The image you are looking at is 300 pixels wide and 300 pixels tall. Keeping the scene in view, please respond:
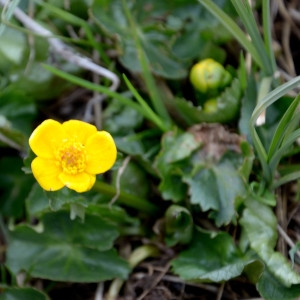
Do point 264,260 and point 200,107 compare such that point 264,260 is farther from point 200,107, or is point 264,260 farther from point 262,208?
point 200,107

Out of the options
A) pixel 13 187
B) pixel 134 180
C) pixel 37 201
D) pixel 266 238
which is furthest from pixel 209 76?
pixel 13 187

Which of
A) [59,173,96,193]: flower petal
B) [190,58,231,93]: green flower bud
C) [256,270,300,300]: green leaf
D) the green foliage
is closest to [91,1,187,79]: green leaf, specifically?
the green foliage

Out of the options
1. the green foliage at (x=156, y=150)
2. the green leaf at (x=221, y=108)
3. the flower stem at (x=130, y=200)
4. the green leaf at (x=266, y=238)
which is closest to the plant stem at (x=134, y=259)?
the green foliage at (x=156, y=150)

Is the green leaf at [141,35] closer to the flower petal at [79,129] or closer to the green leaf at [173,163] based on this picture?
the green leaf at [173,163]

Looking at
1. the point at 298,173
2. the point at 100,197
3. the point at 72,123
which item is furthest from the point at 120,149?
the point at 298,173

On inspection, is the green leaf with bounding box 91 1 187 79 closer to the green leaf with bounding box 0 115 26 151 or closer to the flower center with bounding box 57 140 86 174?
the green leaf with bounding box 0 115 26 151
